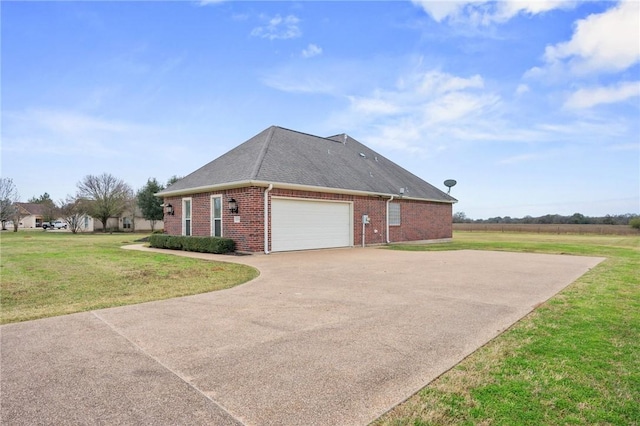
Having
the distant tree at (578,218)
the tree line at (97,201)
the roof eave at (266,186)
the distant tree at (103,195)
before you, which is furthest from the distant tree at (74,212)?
the distant tree at (578,218)

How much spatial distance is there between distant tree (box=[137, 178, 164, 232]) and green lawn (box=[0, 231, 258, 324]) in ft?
93.5

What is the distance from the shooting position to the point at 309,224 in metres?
15.1

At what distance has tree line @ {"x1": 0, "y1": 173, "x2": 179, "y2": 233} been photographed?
37.1m

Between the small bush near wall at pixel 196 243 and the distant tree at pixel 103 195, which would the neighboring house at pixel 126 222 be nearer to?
the distant tree at pixel 103 195

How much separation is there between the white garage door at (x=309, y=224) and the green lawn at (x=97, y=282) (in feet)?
12.0

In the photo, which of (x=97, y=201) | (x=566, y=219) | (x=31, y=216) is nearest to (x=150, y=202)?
(x=97, y=201)

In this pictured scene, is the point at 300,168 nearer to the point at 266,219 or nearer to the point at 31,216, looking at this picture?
the point at 266,219

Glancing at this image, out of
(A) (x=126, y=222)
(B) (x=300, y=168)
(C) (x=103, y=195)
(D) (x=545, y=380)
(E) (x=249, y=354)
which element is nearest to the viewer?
(D) (x=545, y=380)

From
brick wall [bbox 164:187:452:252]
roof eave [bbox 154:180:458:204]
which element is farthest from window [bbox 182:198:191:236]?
roof eave [bbox 154:180:458:204]

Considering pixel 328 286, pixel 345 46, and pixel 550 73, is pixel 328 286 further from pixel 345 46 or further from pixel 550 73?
pixel 550 73

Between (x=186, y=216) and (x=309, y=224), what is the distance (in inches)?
237

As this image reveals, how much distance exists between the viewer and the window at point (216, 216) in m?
14.8

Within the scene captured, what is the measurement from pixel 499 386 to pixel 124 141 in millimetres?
21168

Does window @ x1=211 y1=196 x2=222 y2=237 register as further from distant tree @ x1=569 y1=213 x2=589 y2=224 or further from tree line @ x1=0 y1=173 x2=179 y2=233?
distant tree @ x1=569 y1=213 x2=589 y2=224
